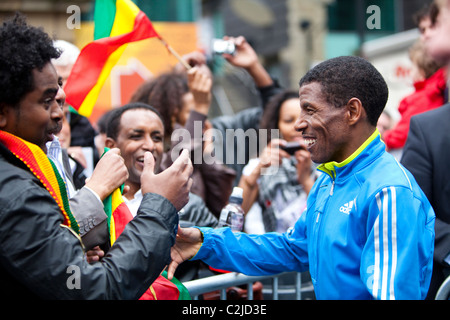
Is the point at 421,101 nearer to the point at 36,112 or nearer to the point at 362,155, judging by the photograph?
the point at 362,155

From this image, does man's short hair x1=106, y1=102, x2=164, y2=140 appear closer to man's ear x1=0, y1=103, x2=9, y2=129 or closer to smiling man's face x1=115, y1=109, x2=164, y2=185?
smiling man's face x1=115, y1=109, x2=164, y2=185

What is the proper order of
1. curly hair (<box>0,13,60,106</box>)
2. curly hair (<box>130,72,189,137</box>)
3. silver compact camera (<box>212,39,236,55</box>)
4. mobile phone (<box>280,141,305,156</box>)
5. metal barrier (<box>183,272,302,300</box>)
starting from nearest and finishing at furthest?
1. curly hair (<box>0,13,60,106</box>)
2. metal barrier (<box>183,272,302,300</box>)
3. mobile phone (<box>280,141,305,156</box>)
4. silver compact camera (<box>212,39,236,55</box>)
5. curly hair (<box>130,72,189,137</box>)

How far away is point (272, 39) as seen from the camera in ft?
53.8

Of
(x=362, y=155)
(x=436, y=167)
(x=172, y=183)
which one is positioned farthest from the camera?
(x=436, y=167)

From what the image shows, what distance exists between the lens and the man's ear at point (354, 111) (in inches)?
86.7

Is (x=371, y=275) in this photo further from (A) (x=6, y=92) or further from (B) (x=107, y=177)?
(A) (x=6, y=92)

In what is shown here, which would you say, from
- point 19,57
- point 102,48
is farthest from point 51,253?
point 102,48

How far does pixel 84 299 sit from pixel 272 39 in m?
15.4

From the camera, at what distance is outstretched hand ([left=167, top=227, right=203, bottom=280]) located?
2.51 meters

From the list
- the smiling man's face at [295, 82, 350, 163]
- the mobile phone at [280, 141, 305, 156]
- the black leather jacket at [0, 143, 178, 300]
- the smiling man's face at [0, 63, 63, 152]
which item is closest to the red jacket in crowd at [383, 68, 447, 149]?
the mobile phone at [280, 141, 305, 156]

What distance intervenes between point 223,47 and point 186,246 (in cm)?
229

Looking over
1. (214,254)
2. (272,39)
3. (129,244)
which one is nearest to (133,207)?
(214,254)

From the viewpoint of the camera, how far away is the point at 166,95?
4.54 m

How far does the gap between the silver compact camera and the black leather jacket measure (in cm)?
274
